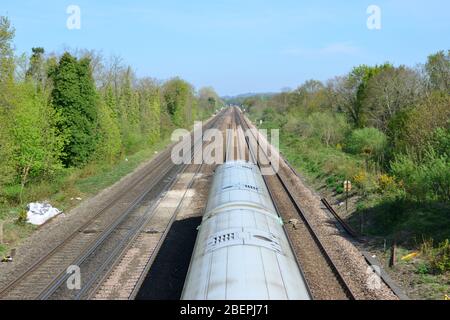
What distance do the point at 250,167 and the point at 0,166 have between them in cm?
1083

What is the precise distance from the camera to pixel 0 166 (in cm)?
1955

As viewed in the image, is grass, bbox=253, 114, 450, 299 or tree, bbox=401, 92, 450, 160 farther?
tree, bbox=401, 92, 450, 160

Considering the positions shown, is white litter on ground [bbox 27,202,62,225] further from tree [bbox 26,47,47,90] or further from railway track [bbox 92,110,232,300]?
tree [bbox 26,47,47,90]

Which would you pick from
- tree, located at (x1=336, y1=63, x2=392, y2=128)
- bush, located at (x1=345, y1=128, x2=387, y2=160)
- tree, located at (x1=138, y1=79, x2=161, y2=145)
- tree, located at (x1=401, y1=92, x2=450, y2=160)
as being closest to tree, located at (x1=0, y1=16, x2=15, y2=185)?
tree, located at (x1=401, y1=92, x2=450, y2=160)

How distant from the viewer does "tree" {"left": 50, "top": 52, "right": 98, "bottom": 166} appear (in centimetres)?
3058

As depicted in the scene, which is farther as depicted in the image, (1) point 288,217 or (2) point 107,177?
(2) point 107,177

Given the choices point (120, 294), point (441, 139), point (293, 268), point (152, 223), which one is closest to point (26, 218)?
point (152, 223)

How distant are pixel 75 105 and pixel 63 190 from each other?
7362 mm

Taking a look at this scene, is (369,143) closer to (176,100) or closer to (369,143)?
(369,143)

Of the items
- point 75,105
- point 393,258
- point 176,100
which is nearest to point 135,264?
point 393,258

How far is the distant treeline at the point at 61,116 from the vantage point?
2250cm

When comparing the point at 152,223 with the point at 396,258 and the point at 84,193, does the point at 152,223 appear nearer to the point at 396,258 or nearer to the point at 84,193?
the point at 84,193

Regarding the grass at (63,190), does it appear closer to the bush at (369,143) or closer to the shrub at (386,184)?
the shrub at (386,184)
